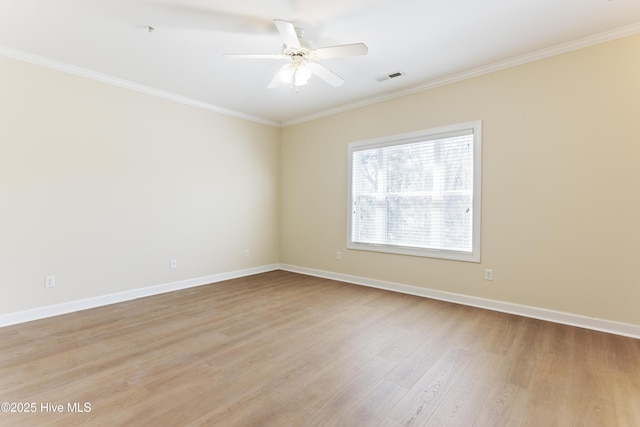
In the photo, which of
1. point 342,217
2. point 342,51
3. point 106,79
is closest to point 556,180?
point 342,51

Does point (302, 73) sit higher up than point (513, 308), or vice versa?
point (302, 73)

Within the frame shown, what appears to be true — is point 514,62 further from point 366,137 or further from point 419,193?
point 366,137

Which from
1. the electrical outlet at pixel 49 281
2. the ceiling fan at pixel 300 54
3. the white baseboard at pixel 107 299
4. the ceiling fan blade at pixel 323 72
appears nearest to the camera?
the ceiling fan at pixel 300 54

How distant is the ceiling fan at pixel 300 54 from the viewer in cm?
240

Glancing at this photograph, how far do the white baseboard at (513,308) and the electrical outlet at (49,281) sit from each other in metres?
3.63

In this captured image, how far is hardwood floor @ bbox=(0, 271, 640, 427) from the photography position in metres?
1.69

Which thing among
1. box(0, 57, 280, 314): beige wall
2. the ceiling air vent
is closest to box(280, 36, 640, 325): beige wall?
the ceiling air vent

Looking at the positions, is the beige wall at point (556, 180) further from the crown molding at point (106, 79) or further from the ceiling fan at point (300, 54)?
the crown molding at point (106, 79)

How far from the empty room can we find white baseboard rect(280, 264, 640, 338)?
0.07 feet

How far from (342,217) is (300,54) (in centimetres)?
269

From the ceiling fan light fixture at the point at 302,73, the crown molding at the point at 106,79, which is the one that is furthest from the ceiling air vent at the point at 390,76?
the crown molding at the point at 106,79

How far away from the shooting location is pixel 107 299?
11.9 ft

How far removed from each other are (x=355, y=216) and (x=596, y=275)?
2.87 metres

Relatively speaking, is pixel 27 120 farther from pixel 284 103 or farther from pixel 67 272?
pixel 284 103
